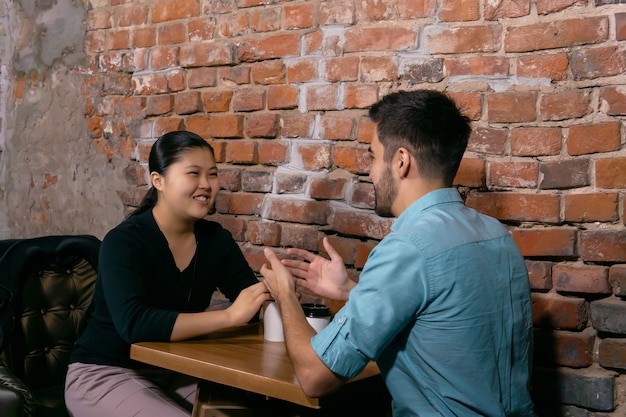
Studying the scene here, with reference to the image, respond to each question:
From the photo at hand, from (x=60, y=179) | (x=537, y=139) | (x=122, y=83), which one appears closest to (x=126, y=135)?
(x=122, y=83)

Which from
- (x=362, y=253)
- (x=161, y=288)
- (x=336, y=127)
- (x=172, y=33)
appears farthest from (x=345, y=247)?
(x=172, y=33)

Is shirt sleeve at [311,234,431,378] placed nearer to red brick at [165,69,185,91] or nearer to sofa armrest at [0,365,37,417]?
sofa armrest at [0,365,37,417]

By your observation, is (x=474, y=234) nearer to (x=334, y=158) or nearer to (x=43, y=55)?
(x=334, y=158)

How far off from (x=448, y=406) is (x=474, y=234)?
0.36 metres

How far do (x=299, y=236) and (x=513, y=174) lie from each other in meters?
0.80

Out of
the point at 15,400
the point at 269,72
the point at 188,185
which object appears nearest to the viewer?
the point at 15,400

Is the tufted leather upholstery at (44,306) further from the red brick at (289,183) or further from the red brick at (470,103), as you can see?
the red brick at (470,103)

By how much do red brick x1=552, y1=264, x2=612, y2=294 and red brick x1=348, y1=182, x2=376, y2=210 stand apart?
621 mm

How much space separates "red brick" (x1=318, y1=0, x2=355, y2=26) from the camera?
2340mm

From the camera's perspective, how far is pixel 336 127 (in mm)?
2381

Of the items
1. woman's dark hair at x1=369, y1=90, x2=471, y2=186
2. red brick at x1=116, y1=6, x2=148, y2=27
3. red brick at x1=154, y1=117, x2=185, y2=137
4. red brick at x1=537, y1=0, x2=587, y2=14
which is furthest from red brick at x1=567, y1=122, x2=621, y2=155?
red brick at x1=116, y1=6, x2=148, y2=27

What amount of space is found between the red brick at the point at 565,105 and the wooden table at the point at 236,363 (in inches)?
33.7

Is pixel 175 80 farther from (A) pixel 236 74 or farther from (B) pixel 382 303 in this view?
(B) pixel 382 303

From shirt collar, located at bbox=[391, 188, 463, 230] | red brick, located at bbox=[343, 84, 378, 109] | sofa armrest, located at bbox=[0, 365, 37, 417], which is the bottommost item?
sofa armrest, located at bbox=[0, 365, 37, 417]
